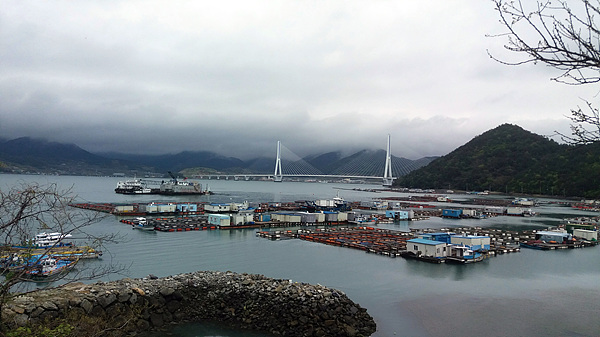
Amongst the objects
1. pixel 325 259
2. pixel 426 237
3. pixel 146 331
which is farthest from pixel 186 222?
pixel 146 331

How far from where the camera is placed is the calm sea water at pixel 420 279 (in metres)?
5.66

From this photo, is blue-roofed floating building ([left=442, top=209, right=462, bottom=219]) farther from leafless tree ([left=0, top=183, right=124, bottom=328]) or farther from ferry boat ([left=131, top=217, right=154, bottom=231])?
leafless tree ([left=0, top=183, right=124, bottom=328])

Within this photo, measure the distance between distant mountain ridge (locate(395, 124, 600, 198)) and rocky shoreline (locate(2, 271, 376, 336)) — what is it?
40065mm

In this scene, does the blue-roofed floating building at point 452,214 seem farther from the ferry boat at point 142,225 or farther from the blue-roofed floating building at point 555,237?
the ferry boat at point 142,225

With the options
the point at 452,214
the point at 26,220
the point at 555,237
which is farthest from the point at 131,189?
the point at 26,220

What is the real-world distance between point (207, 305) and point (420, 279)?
447cm

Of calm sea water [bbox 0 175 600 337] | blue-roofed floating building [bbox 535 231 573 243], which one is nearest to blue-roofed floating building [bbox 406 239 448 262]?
calm sea water [bbox 0 175 600 337]

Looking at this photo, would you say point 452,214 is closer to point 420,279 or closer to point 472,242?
point 472,242

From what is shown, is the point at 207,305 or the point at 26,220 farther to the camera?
the point at 207,305

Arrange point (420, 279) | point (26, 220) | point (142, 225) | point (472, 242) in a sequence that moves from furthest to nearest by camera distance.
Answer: point (142, 225) < point (472, 242) < point (420, 279) < point (26, 220)

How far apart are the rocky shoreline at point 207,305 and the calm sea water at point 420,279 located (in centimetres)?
30

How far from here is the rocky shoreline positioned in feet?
15.8

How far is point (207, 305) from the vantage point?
5727 millimetres

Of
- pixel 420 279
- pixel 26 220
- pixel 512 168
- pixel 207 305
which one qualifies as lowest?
pixel 420 279
